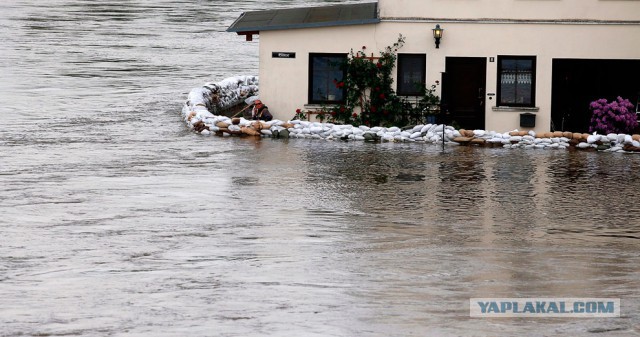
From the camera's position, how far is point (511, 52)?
1230 inches

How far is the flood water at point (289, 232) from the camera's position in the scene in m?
13.5

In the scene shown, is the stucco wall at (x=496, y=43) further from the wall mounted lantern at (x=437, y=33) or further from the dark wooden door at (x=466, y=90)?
the wall mounted lantern at (x=437, y=33)

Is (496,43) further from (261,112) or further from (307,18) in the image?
(261,112)

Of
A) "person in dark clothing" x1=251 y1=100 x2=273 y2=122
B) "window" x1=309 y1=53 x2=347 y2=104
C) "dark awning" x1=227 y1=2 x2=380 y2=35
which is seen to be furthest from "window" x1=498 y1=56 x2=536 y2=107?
"person in dark clothing" x1=251 y1=100 x2=273 y2=122

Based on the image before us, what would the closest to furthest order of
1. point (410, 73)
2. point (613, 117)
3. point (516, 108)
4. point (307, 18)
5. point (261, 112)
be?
point (613, 117), point (516, 108), point (410, 73), point (261, 112), point (307, 18)

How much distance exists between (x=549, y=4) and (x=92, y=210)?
14991mm

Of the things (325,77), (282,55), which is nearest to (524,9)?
(325,77)

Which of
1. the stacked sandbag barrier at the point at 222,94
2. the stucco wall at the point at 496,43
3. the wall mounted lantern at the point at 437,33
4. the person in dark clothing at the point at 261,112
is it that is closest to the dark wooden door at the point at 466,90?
the stucco wall at the point at 496,43

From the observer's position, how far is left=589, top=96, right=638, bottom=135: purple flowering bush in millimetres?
29984

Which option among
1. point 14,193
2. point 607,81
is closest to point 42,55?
point 607,81

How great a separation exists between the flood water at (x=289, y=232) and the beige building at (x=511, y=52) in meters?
2.68

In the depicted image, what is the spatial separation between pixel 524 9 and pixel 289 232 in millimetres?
14666

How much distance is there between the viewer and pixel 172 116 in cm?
3525

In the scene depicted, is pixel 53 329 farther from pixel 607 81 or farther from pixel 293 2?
pixel 293 2
